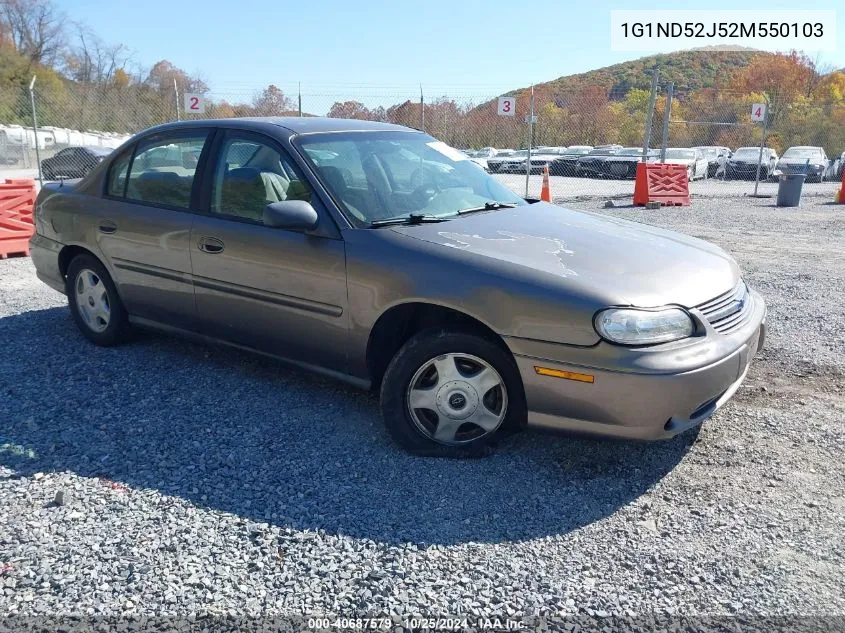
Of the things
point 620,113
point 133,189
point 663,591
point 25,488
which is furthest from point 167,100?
point 663,591

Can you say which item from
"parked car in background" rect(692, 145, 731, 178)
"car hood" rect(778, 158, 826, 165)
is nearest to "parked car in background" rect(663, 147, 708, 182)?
"parked car in background" rect(692, 145, 731, 178)

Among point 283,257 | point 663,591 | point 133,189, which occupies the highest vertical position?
point 133,189

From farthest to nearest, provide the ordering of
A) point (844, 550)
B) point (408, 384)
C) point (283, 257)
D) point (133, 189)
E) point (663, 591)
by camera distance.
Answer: point (133, 189) < point (283, 257) < point (408, 384) < point (844, 550) < point (663, 591)

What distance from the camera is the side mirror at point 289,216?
12.0 ft

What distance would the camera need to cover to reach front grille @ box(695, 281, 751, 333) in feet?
10.9

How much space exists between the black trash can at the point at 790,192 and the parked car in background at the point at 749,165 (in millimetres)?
11302

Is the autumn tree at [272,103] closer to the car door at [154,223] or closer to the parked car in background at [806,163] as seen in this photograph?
the car door at [154,223]

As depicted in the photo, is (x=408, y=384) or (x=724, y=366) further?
(x=408, y=384)

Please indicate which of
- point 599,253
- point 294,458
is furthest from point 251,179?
point 599,253

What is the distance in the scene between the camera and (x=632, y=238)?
3.90 metres

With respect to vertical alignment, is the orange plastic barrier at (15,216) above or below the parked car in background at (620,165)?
below

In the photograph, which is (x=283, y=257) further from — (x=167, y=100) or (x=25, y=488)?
(x=167, y=100)

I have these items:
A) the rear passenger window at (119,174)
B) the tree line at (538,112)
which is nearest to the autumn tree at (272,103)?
the tree line at (538,112)

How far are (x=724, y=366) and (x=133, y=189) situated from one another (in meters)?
3.87
